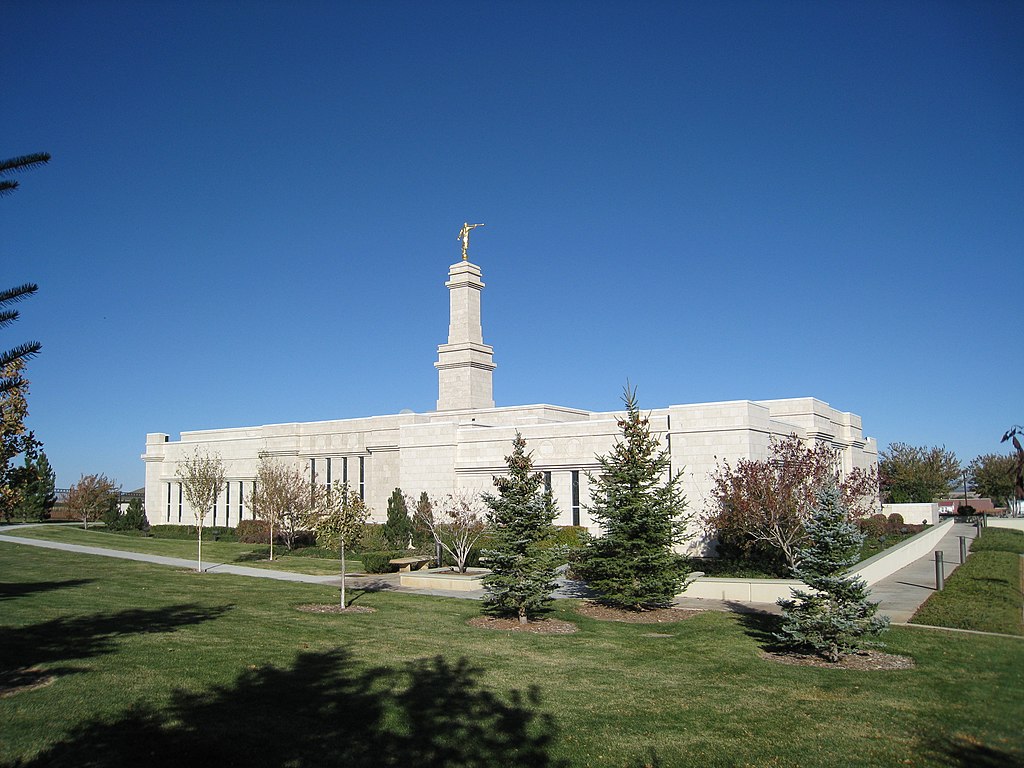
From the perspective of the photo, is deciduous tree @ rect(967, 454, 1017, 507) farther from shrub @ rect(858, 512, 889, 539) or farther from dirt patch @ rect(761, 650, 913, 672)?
dirt patch @ rect(761, 650, 913, 672)

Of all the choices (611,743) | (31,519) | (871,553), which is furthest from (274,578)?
(31,519)

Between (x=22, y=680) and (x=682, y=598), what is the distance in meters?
16.1

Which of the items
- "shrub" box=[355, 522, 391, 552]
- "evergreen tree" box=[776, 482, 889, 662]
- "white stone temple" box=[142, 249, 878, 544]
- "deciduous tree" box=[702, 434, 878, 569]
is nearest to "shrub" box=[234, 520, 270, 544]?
"white stone temple" box=[142, 249, 878, 544]

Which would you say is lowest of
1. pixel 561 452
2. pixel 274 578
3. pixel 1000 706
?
pixel 274 578

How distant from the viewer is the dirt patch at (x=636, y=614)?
59.6 feet

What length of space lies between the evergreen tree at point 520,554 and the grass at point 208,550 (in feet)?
39.8

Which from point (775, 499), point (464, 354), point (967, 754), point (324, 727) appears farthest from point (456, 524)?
point (967, 754)

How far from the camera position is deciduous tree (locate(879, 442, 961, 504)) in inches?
1993

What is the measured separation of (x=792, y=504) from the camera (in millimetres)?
22078

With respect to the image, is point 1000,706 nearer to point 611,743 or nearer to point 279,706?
point 611,743

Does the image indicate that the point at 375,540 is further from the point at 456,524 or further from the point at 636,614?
the point at 636,614

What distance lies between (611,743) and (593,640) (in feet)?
21.4

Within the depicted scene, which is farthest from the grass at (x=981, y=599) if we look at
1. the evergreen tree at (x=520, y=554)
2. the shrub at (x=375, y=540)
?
the shrub at (x=375, y=540)

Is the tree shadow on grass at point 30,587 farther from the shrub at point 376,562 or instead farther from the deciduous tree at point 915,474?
A: the deciduous tree at point 915,474
